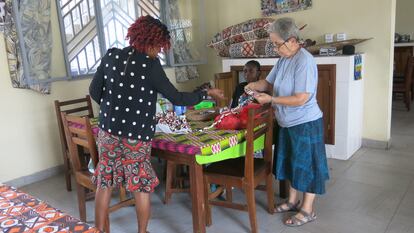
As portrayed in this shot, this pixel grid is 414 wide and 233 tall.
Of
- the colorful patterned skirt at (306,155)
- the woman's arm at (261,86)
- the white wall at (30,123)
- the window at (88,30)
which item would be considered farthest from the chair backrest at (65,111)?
the colorful patterned skirt at (306,155)

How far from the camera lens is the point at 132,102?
191cm

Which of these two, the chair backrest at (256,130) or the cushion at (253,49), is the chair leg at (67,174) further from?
the cushion at (253,49)

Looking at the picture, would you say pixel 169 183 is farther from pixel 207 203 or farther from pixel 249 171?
pixel 249 171

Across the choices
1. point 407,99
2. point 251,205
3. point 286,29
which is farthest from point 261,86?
point 407,99

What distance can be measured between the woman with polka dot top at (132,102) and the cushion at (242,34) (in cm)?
221

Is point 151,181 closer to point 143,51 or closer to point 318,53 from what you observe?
point 143,51

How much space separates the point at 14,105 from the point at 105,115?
180 cm

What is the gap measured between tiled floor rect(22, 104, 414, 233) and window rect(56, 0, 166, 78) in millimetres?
1254

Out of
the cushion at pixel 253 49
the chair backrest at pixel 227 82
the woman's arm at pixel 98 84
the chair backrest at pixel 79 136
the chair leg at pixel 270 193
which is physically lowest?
the chair leg at pixel 270 193

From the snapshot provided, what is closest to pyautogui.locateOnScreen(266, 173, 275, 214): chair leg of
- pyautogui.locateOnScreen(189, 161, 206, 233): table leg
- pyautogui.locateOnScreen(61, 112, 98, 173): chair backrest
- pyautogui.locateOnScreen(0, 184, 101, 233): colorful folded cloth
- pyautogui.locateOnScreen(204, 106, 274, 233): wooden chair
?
pyautogui.locateOnScreen(204, 106, 274, 233): wooden chair

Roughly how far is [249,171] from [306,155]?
1.41 ft

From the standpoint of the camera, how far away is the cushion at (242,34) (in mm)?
3969

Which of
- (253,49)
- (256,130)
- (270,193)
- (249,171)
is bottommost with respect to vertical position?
(270,193)

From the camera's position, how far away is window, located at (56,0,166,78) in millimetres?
3604
